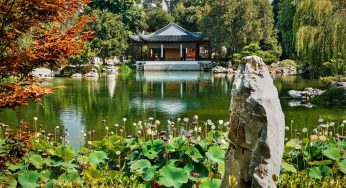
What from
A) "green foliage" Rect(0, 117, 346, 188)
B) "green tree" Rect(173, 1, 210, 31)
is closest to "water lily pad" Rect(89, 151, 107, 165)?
"green foliage" Rect(0, 117, 346, 188)

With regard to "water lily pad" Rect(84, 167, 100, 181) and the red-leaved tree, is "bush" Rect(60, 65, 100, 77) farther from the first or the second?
the red-leaved tree

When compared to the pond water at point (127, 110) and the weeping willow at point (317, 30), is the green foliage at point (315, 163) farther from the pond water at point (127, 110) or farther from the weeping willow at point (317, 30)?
the weeping willow at point (317, 30)

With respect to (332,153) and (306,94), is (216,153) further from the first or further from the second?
(306,94)

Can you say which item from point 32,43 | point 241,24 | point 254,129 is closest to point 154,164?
point 32,43

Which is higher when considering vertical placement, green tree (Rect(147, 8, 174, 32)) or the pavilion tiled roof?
green tree (Rect(147, 8, 174, 32))

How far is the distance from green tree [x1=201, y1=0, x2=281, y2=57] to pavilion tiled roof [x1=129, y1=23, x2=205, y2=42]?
11.0 feet

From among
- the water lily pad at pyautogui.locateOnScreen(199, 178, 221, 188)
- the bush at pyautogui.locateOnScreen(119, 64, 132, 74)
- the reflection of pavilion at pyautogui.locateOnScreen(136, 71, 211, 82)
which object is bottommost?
the reflection of pavilion at pyautogui.locateOnScreen(136, 71, 211, 82)

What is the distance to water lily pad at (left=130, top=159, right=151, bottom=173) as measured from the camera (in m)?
4.56

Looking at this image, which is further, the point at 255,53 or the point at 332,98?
the point at 255,53

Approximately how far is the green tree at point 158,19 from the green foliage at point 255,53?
12.5 m

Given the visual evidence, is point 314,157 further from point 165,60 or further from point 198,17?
point 198,17

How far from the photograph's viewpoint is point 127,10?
144ft

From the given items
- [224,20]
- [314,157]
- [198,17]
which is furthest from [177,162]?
[198,17]

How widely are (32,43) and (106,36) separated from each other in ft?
110
